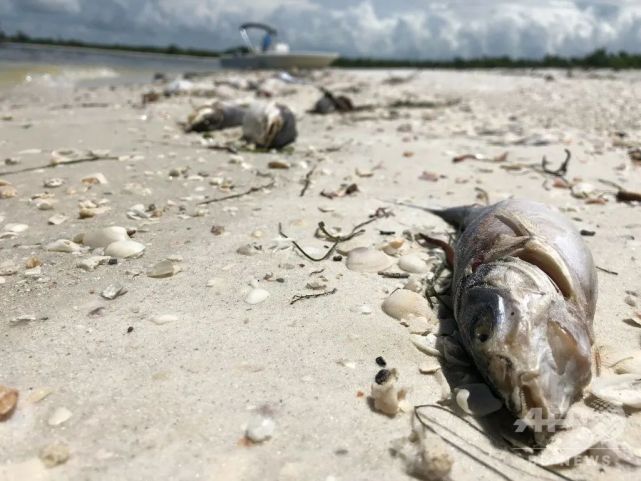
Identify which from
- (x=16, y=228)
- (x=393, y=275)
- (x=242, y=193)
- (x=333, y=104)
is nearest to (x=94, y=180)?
(x=16, y=228)

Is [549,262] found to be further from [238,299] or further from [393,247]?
[238,299]

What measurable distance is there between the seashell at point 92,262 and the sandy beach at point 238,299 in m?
0.01

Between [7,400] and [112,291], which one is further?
[112,291]

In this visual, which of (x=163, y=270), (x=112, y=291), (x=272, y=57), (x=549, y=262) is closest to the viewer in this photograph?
(x=549, y=262)

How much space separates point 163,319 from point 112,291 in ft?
1.34

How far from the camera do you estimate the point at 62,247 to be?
296cm

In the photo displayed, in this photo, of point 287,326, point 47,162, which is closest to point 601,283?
point 287,326

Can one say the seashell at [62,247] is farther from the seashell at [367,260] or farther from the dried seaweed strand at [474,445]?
the dried seaweed strand at [474,445]

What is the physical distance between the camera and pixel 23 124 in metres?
6.71

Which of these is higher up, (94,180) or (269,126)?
(269,126)

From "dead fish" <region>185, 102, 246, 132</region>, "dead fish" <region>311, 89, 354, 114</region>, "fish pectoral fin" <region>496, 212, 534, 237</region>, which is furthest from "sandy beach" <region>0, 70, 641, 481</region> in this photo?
"dead fish" <region>311, 89, 354, 114</region>

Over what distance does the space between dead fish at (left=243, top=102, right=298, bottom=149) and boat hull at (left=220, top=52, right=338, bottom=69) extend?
19.1 meters

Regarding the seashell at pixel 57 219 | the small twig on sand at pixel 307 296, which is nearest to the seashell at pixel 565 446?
the small twig on sand at pixel 307 296

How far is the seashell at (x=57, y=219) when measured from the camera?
134 inches
